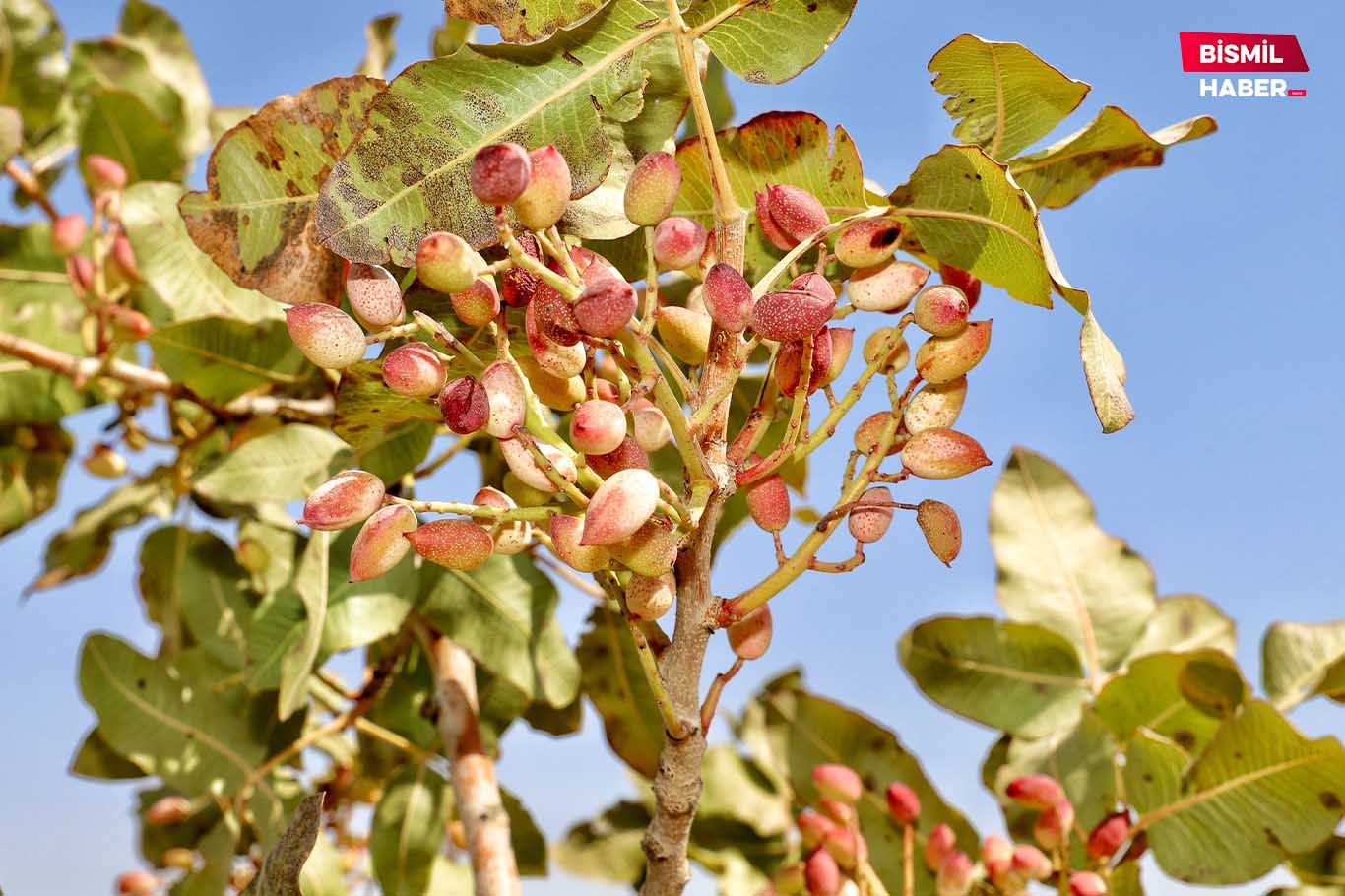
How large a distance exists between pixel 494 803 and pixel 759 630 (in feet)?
1.72

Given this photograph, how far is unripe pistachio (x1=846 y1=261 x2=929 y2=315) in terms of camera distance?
26.4 inches

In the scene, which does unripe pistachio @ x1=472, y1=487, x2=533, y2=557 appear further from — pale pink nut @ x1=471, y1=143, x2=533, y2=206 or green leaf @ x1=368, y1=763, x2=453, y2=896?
green leaf @ x1=368, y1=763, x2=453, y2=896

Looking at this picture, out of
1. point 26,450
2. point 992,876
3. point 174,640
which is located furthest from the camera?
point 26,450

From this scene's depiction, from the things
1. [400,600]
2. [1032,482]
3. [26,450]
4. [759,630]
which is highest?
[26,450]

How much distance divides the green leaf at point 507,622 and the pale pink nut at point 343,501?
535mm

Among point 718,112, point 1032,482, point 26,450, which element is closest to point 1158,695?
point 1032,482

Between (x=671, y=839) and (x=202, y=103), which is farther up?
(x=202, y=103)

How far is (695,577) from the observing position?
0.62m

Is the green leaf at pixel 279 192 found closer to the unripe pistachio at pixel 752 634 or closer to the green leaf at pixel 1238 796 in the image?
the unripe pistachio at pixel 752 634

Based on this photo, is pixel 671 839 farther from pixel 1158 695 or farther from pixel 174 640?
pixel 174 640

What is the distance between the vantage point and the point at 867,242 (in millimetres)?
660

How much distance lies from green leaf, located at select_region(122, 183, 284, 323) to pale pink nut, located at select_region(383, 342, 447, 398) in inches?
26.6

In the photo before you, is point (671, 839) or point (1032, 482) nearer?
point (671, 839)

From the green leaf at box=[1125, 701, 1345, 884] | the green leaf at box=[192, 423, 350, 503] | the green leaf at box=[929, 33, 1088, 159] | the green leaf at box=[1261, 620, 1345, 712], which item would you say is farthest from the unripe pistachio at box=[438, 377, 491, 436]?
the green leaf at box=[1261, 620, 1345, 712]
